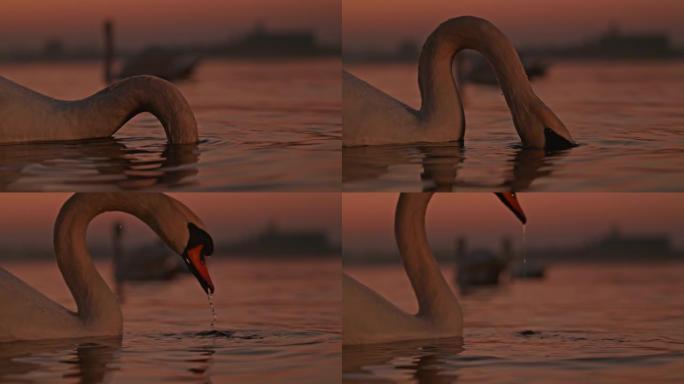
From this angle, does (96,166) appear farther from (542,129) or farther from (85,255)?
(542,129)

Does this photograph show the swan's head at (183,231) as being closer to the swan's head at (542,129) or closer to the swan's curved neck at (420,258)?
the swan's curved neck at (420,258)

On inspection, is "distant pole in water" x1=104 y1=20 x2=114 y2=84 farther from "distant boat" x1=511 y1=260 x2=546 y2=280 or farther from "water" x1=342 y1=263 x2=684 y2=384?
"water" x1=342 y1=263 x2=684 y2=384

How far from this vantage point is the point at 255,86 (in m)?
19.8

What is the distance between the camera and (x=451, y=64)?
497 inches

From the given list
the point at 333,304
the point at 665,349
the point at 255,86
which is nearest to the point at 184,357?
the point at 665,349

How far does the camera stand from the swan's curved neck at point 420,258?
41.7 ft

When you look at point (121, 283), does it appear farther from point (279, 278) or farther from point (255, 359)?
point (255, 359)

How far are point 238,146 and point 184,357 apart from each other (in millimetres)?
1429

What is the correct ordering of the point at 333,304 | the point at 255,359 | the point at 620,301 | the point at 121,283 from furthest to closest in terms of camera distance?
1. the point at 121,283
2. the point at 620,301
3. the point at 333,304
4. the point at 255,359

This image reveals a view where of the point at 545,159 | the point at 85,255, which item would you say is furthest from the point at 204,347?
the point at 545,159

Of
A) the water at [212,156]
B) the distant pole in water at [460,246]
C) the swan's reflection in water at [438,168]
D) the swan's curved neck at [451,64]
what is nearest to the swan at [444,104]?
the swan's curved neck at [451,64]

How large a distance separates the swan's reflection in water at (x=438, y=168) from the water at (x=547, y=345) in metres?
1.06

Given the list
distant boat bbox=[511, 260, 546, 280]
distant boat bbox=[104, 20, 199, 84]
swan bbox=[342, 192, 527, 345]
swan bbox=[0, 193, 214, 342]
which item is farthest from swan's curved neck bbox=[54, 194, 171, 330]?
distant boat bbox=[104, 20, 199, 84]

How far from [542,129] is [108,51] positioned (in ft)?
63.3
